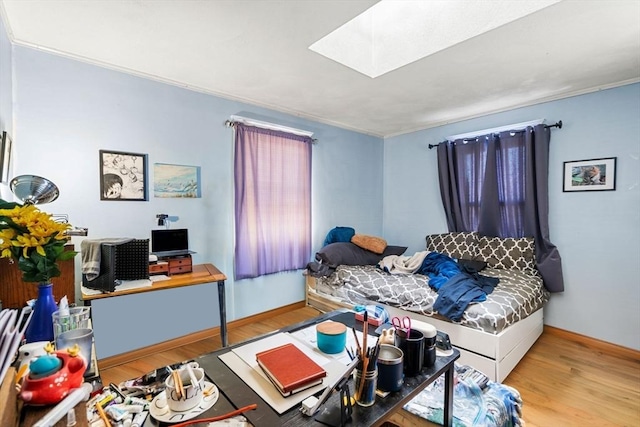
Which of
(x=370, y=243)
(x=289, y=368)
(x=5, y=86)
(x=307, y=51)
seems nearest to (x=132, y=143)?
(x=5, y=86)

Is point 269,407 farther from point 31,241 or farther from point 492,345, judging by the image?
point 492,345

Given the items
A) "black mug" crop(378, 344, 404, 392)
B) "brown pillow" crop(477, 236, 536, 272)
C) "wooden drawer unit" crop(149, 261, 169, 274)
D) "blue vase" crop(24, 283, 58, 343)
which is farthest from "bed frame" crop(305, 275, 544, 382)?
"wooden drawer unit" crop(149, 261, 169, 274)

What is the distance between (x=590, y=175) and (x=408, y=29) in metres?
2.23

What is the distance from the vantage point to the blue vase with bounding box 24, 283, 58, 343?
1084 mm

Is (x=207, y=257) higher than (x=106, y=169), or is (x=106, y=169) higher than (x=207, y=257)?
(x=106, y=169)

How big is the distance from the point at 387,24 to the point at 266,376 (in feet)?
8.50

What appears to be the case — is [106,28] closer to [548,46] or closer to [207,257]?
[207,257]

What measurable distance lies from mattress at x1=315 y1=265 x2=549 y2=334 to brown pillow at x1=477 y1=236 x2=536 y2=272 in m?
0.08

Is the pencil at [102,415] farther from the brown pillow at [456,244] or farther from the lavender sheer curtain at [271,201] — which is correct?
the brown pillow at [456,244]

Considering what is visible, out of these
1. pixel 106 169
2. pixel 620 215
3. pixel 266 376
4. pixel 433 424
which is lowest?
pixel 433 424

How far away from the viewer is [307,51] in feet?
6.89

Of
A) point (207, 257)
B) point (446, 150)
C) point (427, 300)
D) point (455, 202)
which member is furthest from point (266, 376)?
point (446, 150)

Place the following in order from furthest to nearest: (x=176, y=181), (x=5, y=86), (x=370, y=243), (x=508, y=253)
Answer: (x=370, y=243)
(x=508, y=253)
(x=176, y=181)
(x=5, y=86)

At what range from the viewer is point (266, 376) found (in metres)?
1.00
